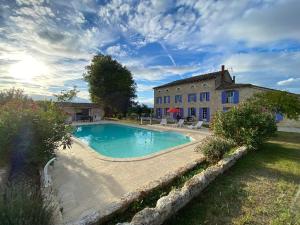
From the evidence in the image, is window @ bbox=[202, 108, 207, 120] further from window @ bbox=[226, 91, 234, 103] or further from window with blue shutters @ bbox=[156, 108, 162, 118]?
window with blue shutters @ bbox=[156, 108, 162, 118]

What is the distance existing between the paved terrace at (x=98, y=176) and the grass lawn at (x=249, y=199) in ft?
6.66

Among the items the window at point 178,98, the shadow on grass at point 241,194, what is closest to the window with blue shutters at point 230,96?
the window at point 178,98

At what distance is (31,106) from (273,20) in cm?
1336

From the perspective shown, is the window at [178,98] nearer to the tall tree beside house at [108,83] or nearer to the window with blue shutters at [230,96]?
the window with blue shutters at [230,96]

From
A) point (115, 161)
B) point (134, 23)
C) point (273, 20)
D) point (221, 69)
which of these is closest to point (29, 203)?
point (115, 161)

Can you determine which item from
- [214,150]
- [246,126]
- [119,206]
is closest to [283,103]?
[246,126]

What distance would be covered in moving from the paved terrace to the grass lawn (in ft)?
6.66

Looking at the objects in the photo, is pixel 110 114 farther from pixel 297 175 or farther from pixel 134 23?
pixel 297 175

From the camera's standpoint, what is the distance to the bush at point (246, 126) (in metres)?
9.89

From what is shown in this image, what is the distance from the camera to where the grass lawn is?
3.98 metres

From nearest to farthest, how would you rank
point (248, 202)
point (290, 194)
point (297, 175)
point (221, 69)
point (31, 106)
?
point (248, 202)
point (290, 194)
point (297, 175)
point (31, 106)
point (221, 69)

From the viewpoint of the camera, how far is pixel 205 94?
28.9 m

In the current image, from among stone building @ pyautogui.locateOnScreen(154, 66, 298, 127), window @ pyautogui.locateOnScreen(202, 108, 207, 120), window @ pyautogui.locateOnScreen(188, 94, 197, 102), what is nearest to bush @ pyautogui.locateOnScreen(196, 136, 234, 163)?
stone building @ pyautogui.locateOnScreen(154, 66, 298, 127)

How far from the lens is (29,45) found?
1061 cm
